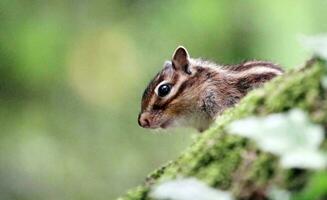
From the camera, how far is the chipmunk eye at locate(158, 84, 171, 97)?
5238 millimetres

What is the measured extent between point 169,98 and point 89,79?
3710 millimetres

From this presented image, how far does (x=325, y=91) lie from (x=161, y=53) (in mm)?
6401

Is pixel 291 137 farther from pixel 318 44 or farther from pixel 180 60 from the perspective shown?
pixel 180 60

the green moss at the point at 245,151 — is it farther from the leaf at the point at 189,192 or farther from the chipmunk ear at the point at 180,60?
the chipmunk ear at the point at 180,60

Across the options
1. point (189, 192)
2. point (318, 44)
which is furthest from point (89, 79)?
point (189, 192)

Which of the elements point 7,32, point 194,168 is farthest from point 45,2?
point 194,168

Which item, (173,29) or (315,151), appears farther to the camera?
(173,29)

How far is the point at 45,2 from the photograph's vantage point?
8.52m

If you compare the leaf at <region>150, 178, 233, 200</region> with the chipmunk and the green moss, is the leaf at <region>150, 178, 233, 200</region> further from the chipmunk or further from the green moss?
the chipmunk

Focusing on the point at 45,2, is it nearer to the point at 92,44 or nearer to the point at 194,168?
the point at 92,44

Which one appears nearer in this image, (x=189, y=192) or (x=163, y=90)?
(x=189, y=192)

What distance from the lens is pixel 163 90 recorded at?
5.24 m

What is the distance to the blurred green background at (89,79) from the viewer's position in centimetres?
789

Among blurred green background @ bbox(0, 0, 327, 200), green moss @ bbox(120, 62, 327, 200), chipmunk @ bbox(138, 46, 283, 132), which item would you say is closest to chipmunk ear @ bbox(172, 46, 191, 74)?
chipmunk @ bbox(138, 46, 283, 132)
